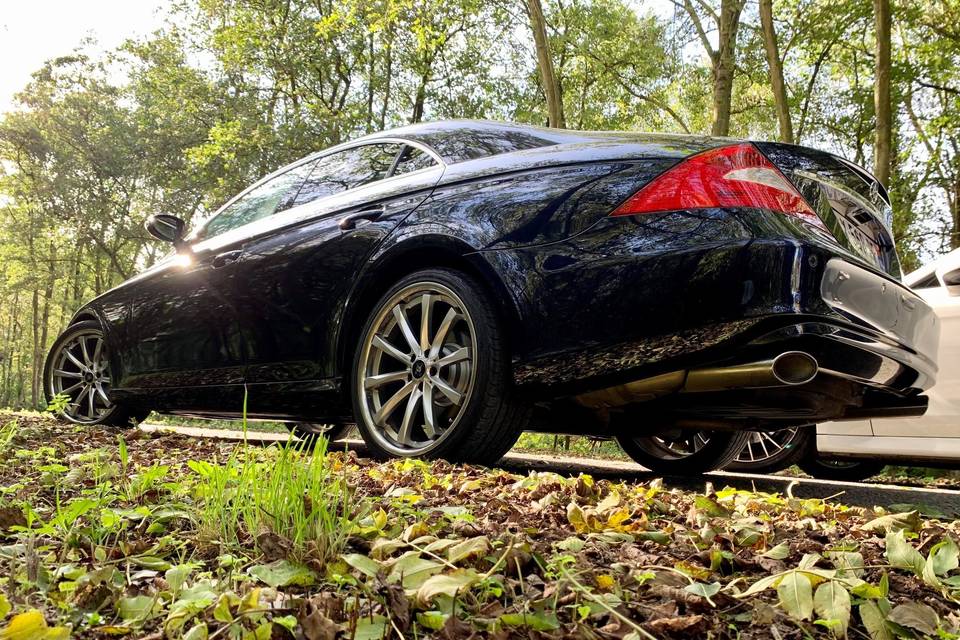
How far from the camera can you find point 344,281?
11.1 ft

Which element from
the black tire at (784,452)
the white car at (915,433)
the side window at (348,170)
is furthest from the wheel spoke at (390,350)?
the white car at (915,433)

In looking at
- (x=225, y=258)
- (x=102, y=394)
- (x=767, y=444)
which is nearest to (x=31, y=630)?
(x=225, y=258)

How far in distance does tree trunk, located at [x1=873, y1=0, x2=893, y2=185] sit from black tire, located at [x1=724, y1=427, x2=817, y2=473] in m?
6.57

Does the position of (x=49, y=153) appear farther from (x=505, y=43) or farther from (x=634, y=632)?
(x=634, y=632)

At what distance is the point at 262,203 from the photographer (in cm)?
450

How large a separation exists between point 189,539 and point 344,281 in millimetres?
1968

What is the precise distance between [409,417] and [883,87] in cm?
936

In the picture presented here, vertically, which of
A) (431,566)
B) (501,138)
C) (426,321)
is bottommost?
(431,566)

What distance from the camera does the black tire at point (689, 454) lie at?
3.88 metres

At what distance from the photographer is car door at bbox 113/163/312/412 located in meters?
4.04

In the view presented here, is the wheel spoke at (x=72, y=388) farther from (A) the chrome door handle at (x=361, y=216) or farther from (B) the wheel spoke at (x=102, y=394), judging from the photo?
(A) the chrome door handle at (x=361, y=216)

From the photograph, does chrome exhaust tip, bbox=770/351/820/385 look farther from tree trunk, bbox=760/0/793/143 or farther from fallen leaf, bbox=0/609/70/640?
tree trunk, bbox=760/0/793/143

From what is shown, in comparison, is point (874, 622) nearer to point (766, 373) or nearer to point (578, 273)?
point (766, 373)

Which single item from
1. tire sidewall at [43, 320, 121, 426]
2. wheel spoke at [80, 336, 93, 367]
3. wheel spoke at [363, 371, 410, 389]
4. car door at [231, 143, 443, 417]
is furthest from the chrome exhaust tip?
wheel spoke at [80, 336, 93, 367]
